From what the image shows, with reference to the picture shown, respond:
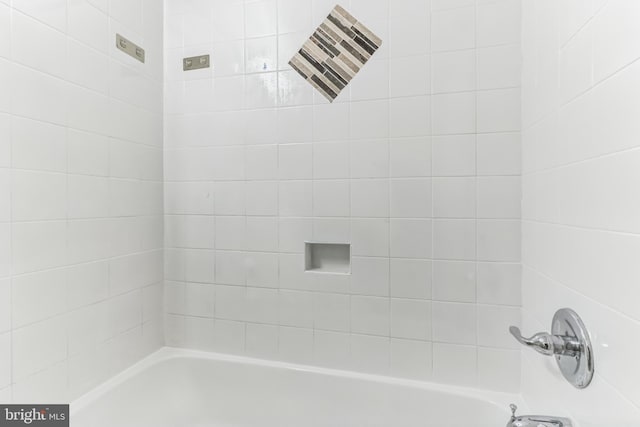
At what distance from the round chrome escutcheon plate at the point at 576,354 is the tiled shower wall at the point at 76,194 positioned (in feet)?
5.02

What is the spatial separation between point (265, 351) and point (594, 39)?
1546mm

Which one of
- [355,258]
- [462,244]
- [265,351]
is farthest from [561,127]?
[265,351]

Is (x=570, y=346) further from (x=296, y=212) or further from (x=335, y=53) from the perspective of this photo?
(x=335, y=53)

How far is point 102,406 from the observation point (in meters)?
1.23

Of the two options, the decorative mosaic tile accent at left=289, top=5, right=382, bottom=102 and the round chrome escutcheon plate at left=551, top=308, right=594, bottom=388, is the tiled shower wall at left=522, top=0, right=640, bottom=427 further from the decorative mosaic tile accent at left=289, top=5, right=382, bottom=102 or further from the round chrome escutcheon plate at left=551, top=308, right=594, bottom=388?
the decorative mosaic tile accent at left=289, top=5, right=382, bottom=102

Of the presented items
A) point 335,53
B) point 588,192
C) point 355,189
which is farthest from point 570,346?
point 335,53

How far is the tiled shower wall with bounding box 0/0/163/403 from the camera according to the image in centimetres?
99

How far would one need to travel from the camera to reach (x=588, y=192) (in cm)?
75

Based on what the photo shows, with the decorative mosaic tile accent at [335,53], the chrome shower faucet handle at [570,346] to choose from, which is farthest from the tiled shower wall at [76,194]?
the chrome shower faucet handle at [570,346]

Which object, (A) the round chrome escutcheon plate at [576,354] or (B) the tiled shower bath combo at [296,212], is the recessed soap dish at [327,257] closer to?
(B) the tiled shower bath combo at [296,212]

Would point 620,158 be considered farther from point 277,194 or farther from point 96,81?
point 96,81

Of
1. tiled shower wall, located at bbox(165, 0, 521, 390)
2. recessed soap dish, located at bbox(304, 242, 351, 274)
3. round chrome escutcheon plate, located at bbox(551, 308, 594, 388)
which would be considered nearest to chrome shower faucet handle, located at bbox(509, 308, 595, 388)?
round chrome escutcheon plate, located at bbox(551, 308, 594, 388)

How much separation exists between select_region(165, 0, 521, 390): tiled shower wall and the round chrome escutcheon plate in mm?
404

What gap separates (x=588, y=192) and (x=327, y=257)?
97 cm
